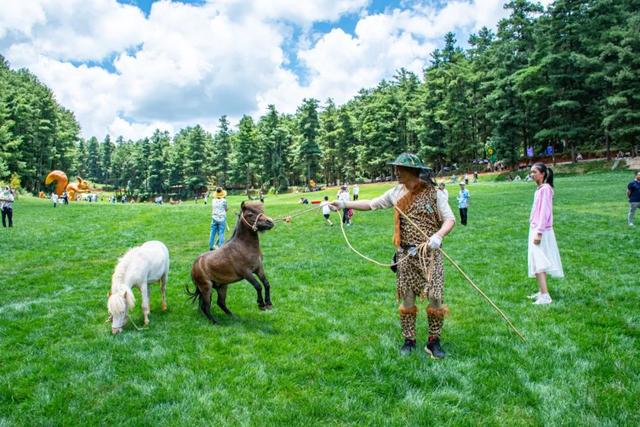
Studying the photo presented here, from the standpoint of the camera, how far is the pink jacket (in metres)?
7.11

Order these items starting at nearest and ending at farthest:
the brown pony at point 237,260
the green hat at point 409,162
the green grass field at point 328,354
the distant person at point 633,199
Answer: the green grass field at point 328,354
the green hat at point 409,162
the brown pony at point 237,260
the distant person at point 633,199

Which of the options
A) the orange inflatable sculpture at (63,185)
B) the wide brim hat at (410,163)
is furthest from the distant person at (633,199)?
the orange inflatable sculpture at (63,185)

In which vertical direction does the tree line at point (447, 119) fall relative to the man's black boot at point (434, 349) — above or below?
above

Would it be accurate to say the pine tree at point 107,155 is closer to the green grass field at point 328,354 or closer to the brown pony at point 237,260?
the green grass field at point 328,354

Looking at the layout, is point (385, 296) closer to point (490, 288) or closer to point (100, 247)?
point (490, 288)

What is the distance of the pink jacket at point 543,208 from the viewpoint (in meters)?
7.11

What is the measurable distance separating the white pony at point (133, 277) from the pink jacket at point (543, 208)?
650 cm

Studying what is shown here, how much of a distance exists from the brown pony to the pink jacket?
4543 millimetres

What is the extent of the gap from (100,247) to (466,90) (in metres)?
58.1

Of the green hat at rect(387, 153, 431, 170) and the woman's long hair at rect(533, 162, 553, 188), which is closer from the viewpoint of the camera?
the green hat at rect(387, 153, 431, 170)

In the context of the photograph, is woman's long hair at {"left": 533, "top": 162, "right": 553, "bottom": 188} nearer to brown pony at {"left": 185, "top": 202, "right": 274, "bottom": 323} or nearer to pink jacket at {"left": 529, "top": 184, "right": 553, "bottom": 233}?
pink jacket at {"left": 529, "top": 184, "right": 553, "bottom": 233}

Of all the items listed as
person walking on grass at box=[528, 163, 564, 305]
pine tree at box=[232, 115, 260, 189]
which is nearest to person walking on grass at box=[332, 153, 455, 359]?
person walking on grass at box=[528, 163, 564, 305]

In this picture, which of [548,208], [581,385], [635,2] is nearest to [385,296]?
[548,208]

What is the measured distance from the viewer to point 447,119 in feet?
200
